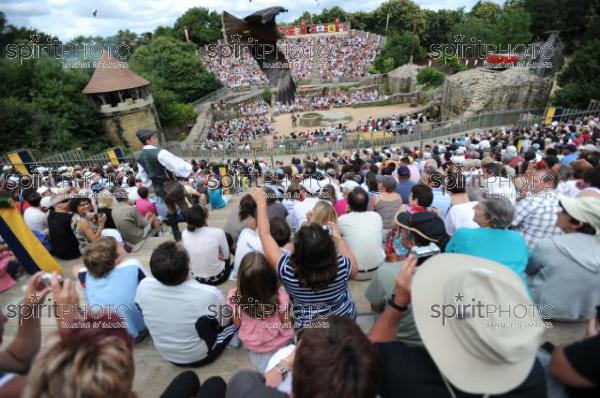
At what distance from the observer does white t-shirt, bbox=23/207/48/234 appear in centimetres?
501

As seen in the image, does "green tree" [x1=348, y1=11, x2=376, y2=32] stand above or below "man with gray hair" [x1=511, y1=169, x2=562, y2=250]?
above

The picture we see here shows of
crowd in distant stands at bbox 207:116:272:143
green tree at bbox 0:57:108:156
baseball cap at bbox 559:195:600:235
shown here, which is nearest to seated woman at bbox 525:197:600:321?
baseball cap at bbox 559:195:600:235

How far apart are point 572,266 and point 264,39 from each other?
7.03 m

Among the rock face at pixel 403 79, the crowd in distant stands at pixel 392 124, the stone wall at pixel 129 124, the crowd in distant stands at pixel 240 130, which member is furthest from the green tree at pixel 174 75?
the rock face at pixel 403 79

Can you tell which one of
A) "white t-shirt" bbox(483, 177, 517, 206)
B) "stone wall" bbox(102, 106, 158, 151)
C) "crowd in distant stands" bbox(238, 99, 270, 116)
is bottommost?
"crowd in distant stands" bbox(238, 99, 270, 116)

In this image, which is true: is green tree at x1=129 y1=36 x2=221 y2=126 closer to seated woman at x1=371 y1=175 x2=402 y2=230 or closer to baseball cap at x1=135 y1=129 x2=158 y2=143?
baseball cap at x1=135 y1=129 x2=158 y2=143

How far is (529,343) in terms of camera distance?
1.30 meters

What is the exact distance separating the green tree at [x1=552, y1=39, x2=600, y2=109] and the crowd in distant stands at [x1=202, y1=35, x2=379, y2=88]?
26.0 m

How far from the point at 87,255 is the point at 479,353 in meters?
2.79

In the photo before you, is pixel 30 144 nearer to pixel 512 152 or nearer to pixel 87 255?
pixel 87 255

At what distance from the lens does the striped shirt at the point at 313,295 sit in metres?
2.49

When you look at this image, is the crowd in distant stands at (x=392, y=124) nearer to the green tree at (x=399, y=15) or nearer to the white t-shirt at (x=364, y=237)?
the white t-shirt at (x=364, y=237)

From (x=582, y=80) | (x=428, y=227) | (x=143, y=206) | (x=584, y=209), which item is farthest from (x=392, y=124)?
(x=428, y=227)

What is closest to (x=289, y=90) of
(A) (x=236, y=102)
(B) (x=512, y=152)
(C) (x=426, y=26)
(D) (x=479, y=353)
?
(B) (x=512, y=152)
